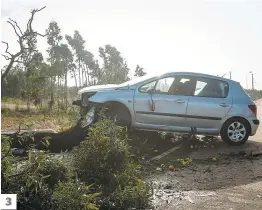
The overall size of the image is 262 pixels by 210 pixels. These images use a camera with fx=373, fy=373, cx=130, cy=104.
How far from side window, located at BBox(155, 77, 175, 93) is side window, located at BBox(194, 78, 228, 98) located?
2.03ft

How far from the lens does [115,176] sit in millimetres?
4730

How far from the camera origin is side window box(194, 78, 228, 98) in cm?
857

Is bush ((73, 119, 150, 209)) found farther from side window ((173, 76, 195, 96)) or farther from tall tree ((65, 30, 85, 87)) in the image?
tall tree ((65, 30, 85, 87))

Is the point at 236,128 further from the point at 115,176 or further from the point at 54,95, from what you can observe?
the point at 54,95

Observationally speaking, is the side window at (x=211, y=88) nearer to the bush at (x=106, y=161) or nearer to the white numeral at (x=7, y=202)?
the bush at (x=106, y=161)

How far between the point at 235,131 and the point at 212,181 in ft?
9.82

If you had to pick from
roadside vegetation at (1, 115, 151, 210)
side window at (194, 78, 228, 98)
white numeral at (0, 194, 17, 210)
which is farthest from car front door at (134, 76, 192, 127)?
white numeral at (0, 194, 17, 210)

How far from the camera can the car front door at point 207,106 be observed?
→ 840 centimetres

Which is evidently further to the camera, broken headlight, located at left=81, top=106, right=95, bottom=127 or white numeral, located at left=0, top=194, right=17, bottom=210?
broken headlight, located at left=81, top=106, right=95, bottom=127

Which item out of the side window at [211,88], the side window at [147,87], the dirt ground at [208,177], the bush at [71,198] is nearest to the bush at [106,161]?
the dirt ground at [208,177]

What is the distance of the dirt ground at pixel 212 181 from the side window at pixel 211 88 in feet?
4.11

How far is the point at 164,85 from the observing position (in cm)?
851

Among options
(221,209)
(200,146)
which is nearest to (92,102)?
(200,146)

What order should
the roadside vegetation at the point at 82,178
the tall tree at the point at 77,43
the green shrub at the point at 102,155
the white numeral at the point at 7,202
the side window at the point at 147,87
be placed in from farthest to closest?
1. the tall tree at the point at 77,43
2. the side window at the point at 147,87
3. the green shrub at the point at 102,155
4. the roadside vegetation at the point at 82,178
5. the white numeral at the point at 7,202
